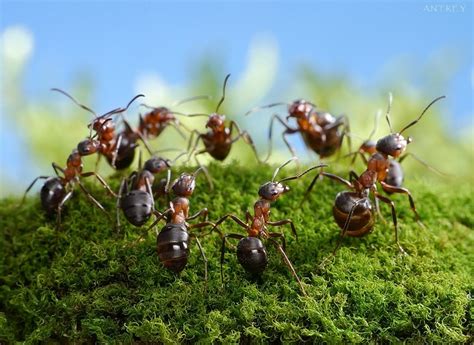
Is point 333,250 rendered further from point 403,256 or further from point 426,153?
point 426,153

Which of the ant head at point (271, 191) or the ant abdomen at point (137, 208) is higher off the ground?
the ant head at point (271, 191)

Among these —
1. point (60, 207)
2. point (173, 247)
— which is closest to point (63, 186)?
point (60, 207)

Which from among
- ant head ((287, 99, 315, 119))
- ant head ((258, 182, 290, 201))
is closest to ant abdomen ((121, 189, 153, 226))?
ant head ((258, 182, 290, 201))

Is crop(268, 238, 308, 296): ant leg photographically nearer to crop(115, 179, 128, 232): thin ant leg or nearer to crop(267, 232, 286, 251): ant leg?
crop(267, 232, 286, 251): ant leg

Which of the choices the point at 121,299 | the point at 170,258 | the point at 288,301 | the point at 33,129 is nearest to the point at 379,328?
the point at 288,301

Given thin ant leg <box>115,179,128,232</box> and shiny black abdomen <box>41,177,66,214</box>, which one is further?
shiny black abdomen <box>41,177,66,214</box>

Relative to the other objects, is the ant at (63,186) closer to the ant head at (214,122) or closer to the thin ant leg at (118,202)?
the thin ant leg at (118,202)

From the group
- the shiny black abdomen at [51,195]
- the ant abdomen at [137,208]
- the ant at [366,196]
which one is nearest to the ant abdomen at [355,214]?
the ant at [366,196]
